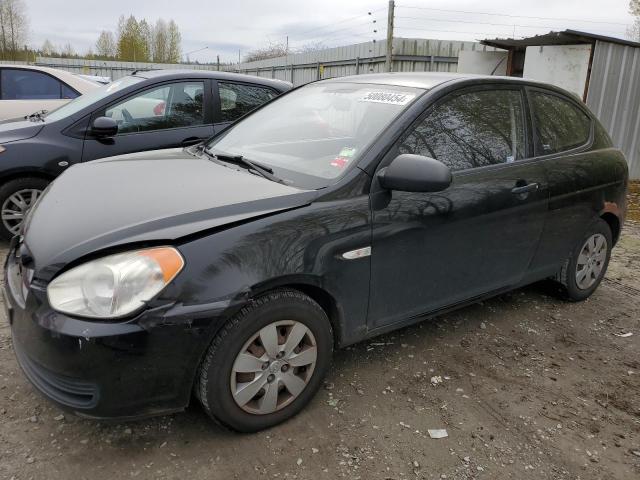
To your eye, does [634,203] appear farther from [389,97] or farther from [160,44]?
[160,44]

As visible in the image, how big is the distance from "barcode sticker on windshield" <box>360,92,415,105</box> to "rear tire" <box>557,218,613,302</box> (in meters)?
1.89

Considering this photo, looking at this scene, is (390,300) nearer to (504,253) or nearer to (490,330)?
(504,253)

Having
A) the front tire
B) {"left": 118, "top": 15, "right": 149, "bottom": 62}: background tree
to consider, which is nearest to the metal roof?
the front tire

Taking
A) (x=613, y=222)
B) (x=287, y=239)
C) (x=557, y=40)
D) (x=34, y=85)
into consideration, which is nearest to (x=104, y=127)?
(x=287, y=239)

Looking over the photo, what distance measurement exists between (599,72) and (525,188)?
20.0 ft

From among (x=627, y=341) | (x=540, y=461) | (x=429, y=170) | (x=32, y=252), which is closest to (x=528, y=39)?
(x=627, y=341)

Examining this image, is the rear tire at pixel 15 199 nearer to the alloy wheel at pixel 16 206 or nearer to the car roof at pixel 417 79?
the alloy wheel at pixel 16 206

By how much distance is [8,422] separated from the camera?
2404 millimetres

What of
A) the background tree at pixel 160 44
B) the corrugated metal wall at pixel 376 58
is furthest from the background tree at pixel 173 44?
the corrugated metal wall at pixel 376 58

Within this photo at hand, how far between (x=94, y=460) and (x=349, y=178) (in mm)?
1692

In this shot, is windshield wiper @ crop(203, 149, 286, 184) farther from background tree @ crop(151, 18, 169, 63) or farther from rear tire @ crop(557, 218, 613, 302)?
background tree @ crop(151, 18, 169, 63)

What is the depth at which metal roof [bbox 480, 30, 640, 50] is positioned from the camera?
7619 millimetres

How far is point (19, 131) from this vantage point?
15.3 feet

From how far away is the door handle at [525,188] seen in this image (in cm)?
318
